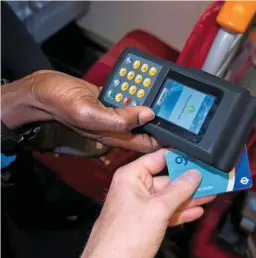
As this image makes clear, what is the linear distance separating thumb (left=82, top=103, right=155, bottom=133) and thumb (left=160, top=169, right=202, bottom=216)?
0.26 feet

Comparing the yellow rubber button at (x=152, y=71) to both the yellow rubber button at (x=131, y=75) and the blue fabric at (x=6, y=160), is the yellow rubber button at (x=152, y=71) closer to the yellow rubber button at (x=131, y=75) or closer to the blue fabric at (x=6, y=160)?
the yellow rubber button at (x=131, y=75)

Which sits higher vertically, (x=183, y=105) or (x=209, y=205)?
(x=183, y=105)

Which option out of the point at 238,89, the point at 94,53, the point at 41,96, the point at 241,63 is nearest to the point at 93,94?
the point at 41,96

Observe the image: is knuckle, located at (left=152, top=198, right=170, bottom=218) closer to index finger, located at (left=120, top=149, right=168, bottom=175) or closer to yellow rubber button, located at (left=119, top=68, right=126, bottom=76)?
index finger, located at (left=120, top=149, right=168, bottom=175)

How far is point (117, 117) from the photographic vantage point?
55 centimetres

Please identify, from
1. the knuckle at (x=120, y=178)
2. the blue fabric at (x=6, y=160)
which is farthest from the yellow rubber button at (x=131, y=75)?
the blue fabric at (x=6, y=160)

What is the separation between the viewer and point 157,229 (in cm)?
51

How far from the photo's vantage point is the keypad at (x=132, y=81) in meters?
0.58

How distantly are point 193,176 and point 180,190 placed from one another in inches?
1.1

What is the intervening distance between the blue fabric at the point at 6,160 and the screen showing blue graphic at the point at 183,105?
0.32 m

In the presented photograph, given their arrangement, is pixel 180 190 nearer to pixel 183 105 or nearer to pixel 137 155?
pixel 183 105

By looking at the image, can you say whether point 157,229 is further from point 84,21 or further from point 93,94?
A: point 84,21

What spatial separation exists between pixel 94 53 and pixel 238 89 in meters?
0.87

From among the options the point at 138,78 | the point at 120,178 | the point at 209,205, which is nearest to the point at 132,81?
the point at 138,78
